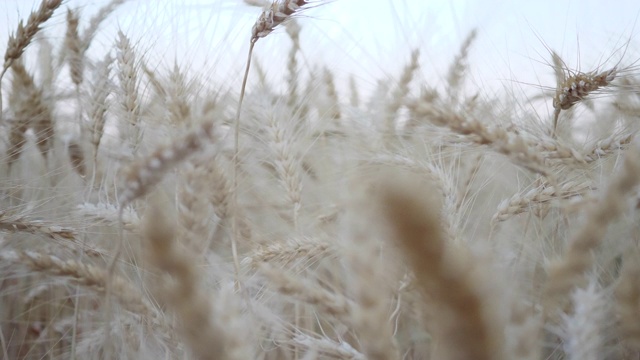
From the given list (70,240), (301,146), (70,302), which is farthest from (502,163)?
(70,302)

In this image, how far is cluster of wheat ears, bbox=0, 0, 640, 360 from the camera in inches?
17.3

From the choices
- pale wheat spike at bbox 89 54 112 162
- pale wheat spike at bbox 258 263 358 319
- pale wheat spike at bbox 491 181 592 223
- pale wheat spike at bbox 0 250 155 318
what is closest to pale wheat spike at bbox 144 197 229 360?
pale wheat spike at bbox 258 263 358 319

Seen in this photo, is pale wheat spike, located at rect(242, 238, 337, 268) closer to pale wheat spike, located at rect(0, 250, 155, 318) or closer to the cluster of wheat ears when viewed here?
the cluster of wheat ears

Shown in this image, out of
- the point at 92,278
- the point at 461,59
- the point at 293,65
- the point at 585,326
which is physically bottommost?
the point at 585,326

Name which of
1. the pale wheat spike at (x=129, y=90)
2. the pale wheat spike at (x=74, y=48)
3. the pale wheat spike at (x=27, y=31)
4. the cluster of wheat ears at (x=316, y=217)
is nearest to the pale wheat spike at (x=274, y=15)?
the cluster of wheat ears at (x=316, y=217)

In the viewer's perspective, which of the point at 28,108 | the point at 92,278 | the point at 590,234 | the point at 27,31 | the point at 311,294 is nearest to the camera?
the point at 590,234

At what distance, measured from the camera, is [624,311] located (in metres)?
0.58

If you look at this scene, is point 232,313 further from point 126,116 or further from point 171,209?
point 126,116

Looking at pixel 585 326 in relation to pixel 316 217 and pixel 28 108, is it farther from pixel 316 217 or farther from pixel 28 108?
pixel 28 108

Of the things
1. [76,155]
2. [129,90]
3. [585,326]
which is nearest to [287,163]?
[129,90]

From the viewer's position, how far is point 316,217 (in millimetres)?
1059

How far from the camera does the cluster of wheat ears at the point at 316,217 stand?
44cm

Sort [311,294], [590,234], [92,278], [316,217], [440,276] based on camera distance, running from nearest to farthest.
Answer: [440,276]
[590,234]
[311,294]
[92,278]
[316,217]

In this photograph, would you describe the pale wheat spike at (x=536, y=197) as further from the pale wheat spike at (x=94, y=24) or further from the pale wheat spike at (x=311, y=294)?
the pale wheat spike at (x=94, y=24)
